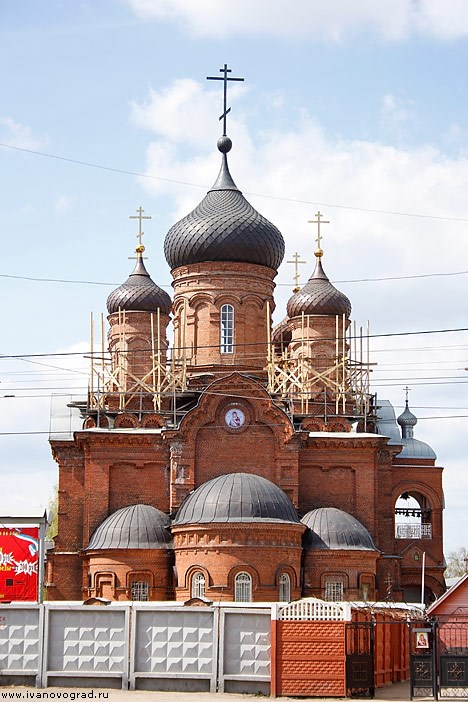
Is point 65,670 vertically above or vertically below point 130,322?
below

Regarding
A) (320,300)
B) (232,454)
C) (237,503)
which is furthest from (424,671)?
(320,300)

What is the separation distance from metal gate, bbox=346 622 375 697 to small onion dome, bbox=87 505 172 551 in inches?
556

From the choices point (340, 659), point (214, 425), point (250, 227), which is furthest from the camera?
point (250, 227)

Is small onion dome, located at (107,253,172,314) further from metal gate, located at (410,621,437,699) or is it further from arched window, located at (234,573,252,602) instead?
metal gate, located at (410,621,437,699)

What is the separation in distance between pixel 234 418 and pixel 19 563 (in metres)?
15.4

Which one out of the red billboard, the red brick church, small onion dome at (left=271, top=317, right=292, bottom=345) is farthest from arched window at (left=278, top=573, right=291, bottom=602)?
small onion dome at (left=271, top=317, right=292, bottom=345)

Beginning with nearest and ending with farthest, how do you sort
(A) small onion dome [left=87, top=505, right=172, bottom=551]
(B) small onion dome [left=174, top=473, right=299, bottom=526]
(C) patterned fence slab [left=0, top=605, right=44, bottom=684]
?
(C) patterned fence slab [left=0, top=605, right=44, bottom=684] < (B) small onion dome [left=174, top=473, right=299, bottom=526] < (A) small onion dome [left=87, top=505, right=172, bottom=551]

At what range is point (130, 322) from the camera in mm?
47844

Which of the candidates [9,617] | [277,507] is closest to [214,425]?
[277,507]

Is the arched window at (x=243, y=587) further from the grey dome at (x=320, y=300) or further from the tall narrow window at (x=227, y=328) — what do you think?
the grey dome at (x=320, y=300)

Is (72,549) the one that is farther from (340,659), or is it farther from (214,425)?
(340,659)

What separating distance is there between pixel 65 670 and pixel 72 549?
1615 cm

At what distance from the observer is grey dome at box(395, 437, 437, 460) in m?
49.7

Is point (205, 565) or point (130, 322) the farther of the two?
point (130, 322)
